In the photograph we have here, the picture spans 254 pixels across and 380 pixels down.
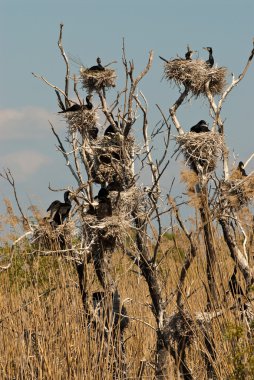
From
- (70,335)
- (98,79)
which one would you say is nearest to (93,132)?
(98,79)

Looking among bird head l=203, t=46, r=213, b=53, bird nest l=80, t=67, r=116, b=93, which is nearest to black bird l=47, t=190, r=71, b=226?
bird nest l=80, t=67, r=116, b=93

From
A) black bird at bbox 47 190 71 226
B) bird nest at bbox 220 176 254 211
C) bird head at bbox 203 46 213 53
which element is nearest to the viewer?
bird nest at bbox 220 176 254 211

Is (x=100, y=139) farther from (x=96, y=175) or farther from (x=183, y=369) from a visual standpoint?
(x=183, y=369)

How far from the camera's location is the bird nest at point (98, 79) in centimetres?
731

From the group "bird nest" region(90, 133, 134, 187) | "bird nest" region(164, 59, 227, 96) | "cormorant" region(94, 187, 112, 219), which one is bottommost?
"cormorant" region(94, 187, 112, 219)

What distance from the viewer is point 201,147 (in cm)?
684

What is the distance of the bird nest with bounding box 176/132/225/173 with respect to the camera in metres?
6.84

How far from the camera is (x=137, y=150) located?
646cm

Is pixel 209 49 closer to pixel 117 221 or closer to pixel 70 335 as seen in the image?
pixel 117 221

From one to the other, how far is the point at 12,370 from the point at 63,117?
230 centimetres

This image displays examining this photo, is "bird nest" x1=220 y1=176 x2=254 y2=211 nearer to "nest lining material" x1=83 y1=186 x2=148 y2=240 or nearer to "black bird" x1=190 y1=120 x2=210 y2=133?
"nest lining material" x1=83 y1=186 x2=148 y2=240

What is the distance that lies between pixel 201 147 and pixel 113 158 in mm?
864

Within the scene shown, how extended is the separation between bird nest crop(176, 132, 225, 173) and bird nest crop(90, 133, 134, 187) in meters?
0.57

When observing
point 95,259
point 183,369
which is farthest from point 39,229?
point 183,369
